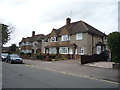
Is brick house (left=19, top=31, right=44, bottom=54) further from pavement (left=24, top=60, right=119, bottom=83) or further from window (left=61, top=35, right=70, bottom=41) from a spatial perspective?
pavement (left=24, top=60, right=119, bottom=83)

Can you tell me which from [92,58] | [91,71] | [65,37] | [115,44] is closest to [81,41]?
[65,37]

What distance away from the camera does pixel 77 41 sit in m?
39.6

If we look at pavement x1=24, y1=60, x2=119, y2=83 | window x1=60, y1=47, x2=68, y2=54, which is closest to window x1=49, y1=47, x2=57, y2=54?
window x1=60, y1=47, x2=68, y2=54

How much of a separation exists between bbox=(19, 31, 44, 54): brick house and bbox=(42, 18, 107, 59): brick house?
1737 cm

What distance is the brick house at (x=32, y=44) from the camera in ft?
214

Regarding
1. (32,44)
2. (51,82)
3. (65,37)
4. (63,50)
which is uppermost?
(65,37)

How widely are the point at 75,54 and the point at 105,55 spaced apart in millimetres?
8489

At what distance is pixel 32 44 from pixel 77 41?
3369 cm

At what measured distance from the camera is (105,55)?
32469 mm

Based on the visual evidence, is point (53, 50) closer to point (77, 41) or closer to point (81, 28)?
point (77, 41)

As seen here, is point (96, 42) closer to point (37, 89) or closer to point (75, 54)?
point (75, 54)

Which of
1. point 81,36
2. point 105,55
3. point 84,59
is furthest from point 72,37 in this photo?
point 84,59

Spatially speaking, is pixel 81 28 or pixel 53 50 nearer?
pixel 81 28

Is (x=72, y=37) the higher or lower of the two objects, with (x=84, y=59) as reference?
higher
